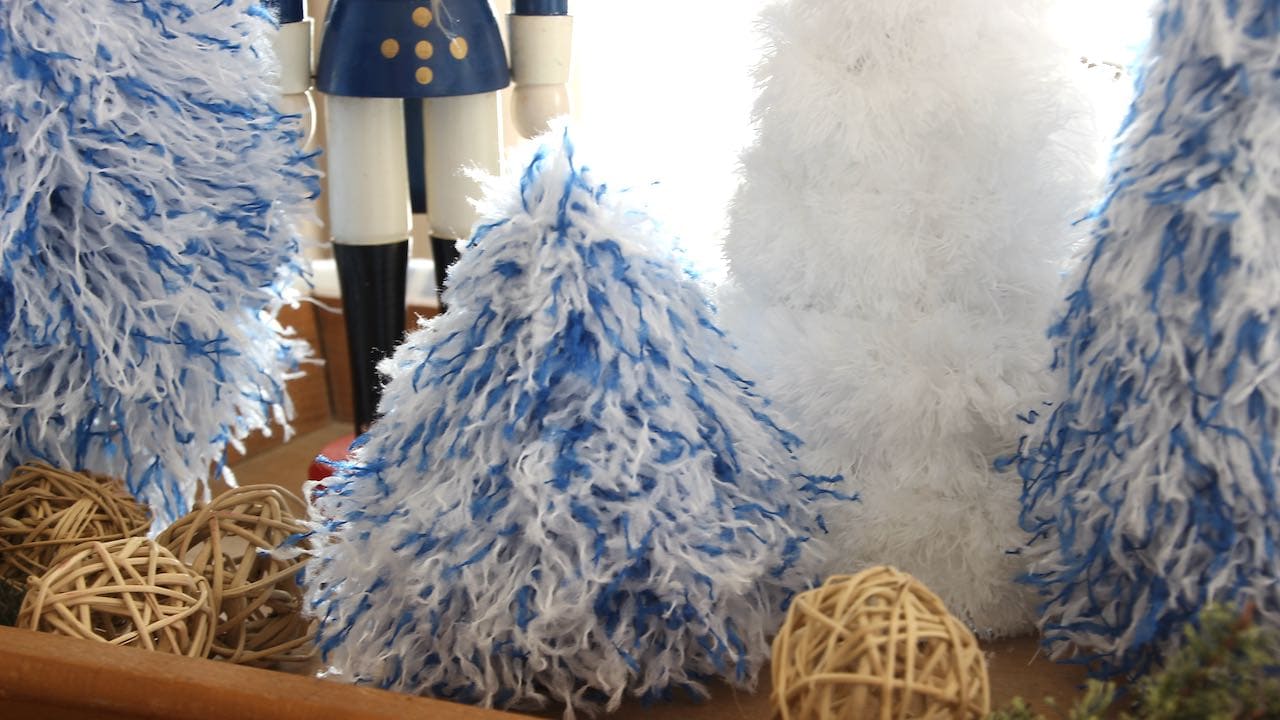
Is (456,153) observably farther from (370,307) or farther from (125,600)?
(125,600)

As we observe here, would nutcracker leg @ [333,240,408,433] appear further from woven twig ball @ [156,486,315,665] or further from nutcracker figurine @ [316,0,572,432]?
woven twig ball @ [156,486,315,665]

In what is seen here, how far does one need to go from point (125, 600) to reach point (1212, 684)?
1.45ft

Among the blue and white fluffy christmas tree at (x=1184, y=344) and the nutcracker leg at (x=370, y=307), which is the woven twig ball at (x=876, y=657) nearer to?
the blue and white fluffy christmas tree at (x=1184, y=344)

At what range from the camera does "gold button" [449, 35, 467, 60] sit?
2.52 feet

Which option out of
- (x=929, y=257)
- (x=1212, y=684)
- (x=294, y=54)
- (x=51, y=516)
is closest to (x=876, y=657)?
(x=1212, y=684)

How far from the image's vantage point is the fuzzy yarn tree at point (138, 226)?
628 mm

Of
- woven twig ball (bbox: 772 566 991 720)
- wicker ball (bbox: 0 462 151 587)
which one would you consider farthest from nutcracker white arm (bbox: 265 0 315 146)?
woven twig ball (bbox: 772 566 991 720)

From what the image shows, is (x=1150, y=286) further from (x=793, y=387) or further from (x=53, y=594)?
(x=53, y=594)

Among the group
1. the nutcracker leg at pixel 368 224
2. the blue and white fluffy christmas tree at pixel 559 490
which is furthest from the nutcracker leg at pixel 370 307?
the blue and white fluffy christmas tree at pixel 559 490

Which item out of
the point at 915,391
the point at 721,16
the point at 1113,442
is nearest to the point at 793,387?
the point at 915,391

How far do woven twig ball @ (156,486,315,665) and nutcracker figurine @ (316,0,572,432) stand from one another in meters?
0.21

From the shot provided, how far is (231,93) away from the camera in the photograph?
69 cm

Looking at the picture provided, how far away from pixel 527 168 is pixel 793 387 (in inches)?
6.8

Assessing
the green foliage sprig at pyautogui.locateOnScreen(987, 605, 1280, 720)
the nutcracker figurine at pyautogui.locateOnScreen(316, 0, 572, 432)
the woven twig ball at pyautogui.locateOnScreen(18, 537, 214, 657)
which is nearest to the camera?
the green foliage sprig at pyautogui.locateOnScreen(987, 605, 1280, 720)
